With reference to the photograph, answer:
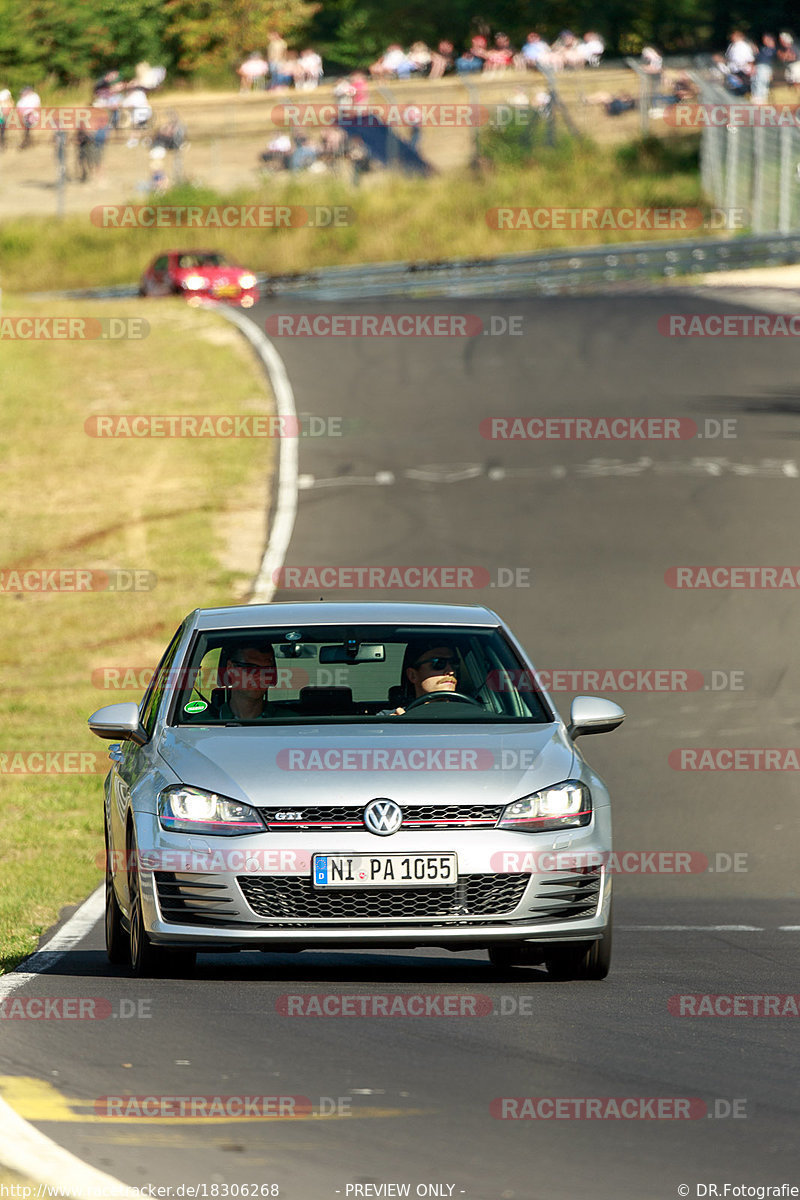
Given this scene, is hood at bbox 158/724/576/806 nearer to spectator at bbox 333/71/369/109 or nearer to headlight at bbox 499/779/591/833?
headlight at bbox 499/779/591/833

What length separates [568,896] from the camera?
8.22 metres

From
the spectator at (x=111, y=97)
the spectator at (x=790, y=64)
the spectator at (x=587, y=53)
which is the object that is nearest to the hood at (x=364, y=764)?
the spectator at (x=790, y=64)

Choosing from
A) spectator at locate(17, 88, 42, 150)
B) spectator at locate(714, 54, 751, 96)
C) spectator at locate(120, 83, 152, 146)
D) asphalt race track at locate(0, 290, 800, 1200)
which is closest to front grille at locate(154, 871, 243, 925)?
asphalt race track at locate(0, 290, 800, 1200)

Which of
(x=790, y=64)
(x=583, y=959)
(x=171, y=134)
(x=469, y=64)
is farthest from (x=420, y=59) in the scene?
(x=583, y=959)

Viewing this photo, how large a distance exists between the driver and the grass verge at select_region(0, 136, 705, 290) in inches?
1655

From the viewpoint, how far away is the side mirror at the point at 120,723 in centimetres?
898

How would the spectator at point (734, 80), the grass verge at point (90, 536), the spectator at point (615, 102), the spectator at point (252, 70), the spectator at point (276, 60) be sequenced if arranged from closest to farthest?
the grass verge at point (90, 536) < the spectator at point (734, 80) < the spectator at point (615, 102) < the spectator at point (276, 60) < the spectator at point (252, 70)

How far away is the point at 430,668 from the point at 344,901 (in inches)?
63.2

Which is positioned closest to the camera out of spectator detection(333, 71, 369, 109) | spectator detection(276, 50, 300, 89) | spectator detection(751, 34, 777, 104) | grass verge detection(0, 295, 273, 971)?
grass verge detection(0, 295, 273, 971)

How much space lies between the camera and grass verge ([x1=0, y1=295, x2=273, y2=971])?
14.8 metres

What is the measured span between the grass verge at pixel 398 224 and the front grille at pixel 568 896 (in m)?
43.2

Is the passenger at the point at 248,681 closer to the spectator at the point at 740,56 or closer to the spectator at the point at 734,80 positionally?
the spectator at the point at 734,80

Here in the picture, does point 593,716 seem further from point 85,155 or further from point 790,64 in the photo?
point 85,155

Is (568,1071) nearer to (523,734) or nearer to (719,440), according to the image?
(523,734)
